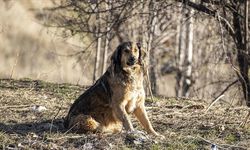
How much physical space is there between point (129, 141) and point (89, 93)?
96 cm

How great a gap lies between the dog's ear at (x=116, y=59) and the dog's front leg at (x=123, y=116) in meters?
0.48

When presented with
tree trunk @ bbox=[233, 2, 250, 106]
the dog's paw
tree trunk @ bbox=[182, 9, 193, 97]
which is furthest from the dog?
tree trunk @ bbox=[182, 9, 193, 97]

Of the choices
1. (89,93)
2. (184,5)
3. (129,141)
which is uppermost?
(184,5)

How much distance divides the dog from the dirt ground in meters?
0.18

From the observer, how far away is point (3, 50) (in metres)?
24.8

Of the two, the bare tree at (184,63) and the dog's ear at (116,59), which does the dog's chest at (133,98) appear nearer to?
the dog's ear at (116,59)

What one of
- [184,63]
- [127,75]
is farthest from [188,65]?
[127,75]

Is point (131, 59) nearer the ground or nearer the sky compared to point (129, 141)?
nearer the sky

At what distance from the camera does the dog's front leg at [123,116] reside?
7746mm

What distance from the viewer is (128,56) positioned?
25.6 ft

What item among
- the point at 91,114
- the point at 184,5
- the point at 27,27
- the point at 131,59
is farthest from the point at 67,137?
the point at 27,27

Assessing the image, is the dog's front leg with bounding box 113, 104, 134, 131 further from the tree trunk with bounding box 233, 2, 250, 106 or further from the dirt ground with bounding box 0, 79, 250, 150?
the tree trunk with bounding box 233, 2, 250, 106

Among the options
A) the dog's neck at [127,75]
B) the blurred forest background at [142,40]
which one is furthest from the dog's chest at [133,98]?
the blurred forest background at [142,40]

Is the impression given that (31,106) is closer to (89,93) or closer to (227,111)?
(89,93)
